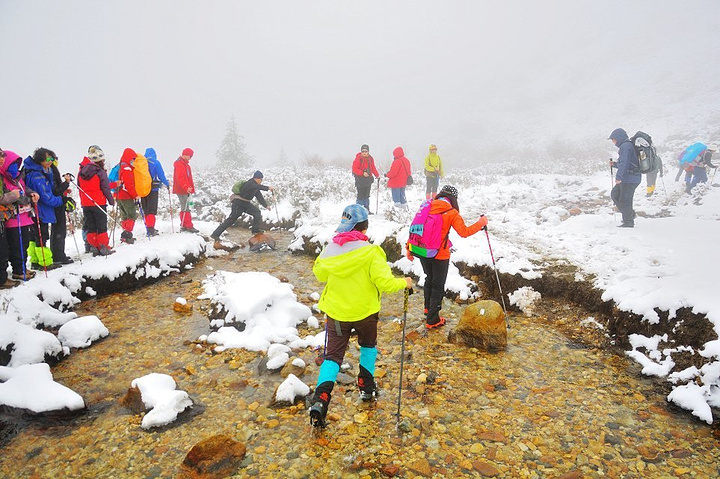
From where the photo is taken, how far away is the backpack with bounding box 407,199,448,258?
20.1 ft

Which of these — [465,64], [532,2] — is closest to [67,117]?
[465,64]

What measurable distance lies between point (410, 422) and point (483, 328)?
2.23m

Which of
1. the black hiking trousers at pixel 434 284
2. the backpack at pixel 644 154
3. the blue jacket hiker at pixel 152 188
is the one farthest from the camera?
the blue jacket hiker at pixel 152 188

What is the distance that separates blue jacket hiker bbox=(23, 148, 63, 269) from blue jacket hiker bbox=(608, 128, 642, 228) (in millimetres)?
13235

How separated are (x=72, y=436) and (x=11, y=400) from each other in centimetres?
100

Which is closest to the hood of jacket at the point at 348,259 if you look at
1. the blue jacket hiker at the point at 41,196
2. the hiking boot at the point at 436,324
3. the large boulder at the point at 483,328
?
the large boulder at the point at 483,328

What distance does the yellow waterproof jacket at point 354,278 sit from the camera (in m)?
4.02

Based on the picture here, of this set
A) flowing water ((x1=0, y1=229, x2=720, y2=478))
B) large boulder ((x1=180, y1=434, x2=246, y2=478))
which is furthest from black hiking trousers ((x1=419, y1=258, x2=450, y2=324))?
large boulder ((x1=180, y1=434, x2=246, y2=478))

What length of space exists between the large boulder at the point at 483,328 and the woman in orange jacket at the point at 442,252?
623 mm

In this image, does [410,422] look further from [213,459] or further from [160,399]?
[160,399]

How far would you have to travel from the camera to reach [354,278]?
4.11 metres

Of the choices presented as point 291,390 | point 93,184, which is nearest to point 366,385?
point 291,390

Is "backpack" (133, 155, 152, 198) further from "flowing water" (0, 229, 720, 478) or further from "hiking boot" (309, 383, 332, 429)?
"hiking boot" (309, 383, 332, 429)

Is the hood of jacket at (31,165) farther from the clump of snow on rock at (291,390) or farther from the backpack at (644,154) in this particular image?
the backpack at (644,154)
